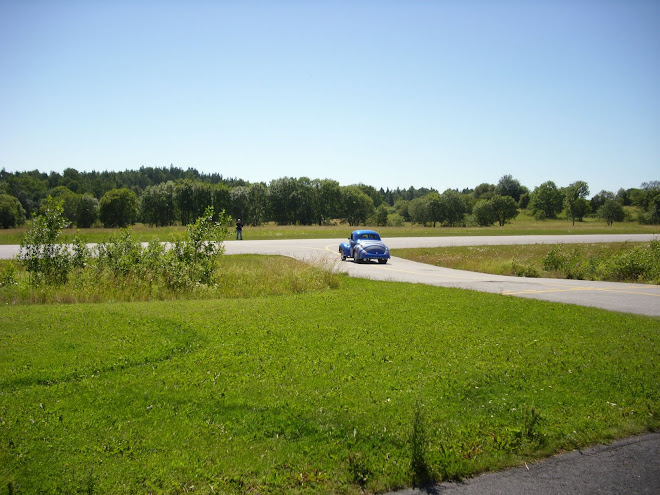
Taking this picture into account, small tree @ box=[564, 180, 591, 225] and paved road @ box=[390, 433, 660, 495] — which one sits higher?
small tree @ box=[564, 180, 591, 225]

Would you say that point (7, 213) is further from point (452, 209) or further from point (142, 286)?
point (452, 209)

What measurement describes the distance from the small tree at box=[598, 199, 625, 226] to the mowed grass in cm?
10622

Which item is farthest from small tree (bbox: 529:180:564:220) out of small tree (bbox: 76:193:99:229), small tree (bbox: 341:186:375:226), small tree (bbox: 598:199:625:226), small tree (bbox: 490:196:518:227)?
small tree (bbox: 76:193:99:229)

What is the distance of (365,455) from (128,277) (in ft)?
38.2

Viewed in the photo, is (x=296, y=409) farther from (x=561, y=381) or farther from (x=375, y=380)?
(x=561, y=381)

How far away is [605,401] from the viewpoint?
651 centimetres

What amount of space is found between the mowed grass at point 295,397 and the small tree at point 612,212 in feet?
348

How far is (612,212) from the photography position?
102 meters

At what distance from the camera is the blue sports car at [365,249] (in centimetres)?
2780

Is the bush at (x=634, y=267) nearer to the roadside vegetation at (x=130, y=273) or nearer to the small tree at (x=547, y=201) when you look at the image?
the roadside vegetation at (x=130, y=273)

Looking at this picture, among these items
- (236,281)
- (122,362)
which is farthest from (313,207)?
(122,362)

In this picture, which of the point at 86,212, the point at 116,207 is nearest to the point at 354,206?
the point at 116,207

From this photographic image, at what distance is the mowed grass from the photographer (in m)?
4.69

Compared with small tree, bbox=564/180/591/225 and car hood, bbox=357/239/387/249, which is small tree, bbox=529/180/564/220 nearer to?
small tree, bbox=564/180/591/225
